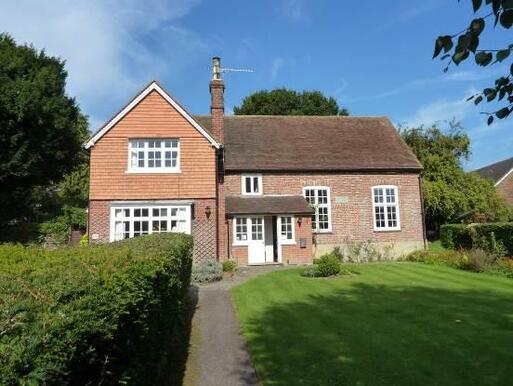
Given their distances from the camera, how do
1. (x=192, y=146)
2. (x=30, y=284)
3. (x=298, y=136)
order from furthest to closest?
(x=298, y=136) → (x=192, y=146) → (x=30, y=284)

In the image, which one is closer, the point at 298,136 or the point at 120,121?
the point at 120,121

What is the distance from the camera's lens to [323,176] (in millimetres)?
25406

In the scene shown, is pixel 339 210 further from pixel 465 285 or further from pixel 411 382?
pixel 411 382

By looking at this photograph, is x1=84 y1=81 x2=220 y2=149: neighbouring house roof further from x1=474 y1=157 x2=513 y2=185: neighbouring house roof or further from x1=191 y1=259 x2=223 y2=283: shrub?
x1=474 y1=157 x2=513 y2=185: neighbouring house roof

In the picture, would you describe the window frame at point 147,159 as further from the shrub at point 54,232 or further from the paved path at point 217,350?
the shrub at point 54,232

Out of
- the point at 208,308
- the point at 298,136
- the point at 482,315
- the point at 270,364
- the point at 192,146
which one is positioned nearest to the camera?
the point at 270,364

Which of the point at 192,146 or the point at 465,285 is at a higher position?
the point at 192,146

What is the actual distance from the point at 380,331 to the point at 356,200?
16794 millimetres

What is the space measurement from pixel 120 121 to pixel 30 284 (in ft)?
63.6

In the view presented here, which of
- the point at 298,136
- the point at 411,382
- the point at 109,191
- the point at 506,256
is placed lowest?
the point at 411,382

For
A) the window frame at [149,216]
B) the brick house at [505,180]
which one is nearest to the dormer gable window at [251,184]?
the window frame at [149,216]

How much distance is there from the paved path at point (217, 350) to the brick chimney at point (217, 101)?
11.6 metres

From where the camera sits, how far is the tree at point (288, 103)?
1766 inches

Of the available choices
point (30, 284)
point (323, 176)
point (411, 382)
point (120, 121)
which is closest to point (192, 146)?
point (120, 121)
